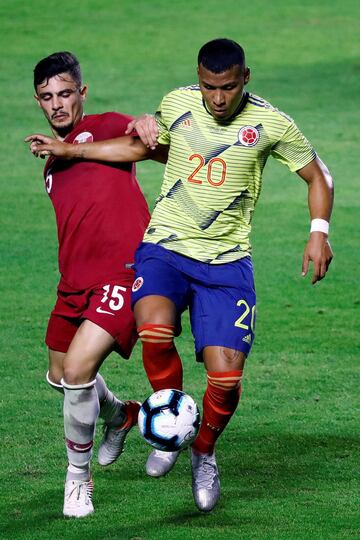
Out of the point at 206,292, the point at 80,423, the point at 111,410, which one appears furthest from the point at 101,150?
the point at 111,410

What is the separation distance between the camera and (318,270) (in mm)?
7395

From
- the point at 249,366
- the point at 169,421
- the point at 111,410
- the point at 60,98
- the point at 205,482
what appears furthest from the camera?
the point at 249,366

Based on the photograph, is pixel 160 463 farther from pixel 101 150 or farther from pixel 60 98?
pixel 60 98

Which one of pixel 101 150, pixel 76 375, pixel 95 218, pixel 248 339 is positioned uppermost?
pixel 101 150

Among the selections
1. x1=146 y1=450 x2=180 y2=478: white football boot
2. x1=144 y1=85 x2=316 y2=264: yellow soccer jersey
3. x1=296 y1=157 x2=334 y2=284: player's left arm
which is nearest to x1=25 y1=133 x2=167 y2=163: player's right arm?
x1=144 y1=85 x2=316 y2=264: yellow soccer jersey

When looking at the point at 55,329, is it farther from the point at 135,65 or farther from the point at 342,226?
the point at 135,65

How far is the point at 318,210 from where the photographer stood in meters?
7.59

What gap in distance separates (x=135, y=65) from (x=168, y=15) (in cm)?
482

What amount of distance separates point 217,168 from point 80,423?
156 cm

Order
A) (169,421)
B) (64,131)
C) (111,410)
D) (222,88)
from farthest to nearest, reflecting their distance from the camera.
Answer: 1. (111,410)
2. (64,131)
3. (222,88)
4. (169,421)

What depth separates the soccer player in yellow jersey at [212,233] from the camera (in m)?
7.41

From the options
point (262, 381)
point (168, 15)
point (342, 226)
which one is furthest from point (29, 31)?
point (262, 381)

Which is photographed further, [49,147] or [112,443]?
[112,443]

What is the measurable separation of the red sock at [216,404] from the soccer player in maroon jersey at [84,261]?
554 millimetres
